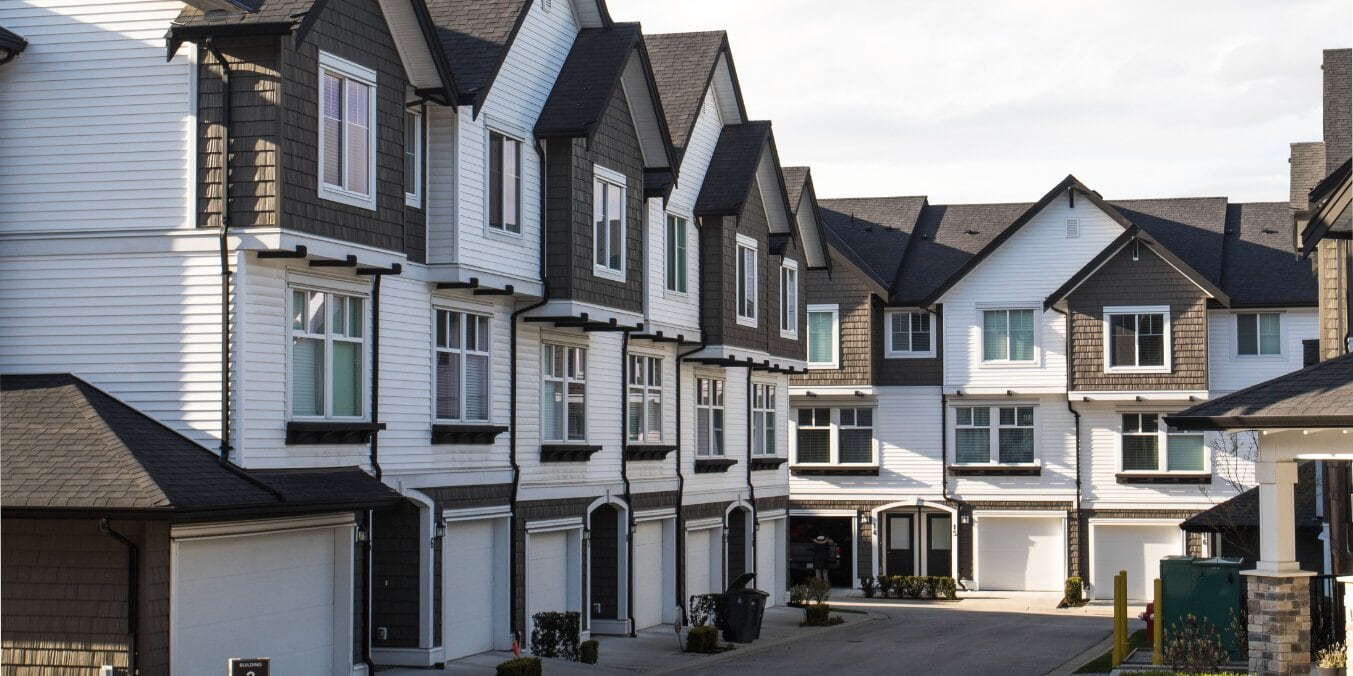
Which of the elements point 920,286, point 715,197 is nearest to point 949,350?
point 920,286

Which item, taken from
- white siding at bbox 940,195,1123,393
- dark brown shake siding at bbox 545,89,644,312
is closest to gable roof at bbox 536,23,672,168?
dark brown shake siding at bbox 545,89,644,312

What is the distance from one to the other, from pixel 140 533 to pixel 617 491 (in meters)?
14.3

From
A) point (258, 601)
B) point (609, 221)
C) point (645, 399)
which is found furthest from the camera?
point (645, 399)

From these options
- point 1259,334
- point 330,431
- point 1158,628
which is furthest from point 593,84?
point 1259,334

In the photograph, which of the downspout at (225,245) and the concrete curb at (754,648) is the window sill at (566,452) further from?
the downspout at (225,245)

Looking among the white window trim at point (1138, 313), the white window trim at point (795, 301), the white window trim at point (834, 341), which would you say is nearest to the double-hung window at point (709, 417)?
the white window trim at point (795, 301)

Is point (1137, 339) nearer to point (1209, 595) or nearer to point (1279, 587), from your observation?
point (1209, 595)

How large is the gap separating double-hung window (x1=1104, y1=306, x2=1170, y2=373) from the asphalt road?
8411 millimetres

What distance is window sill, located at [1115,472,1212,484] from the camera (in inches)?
1807

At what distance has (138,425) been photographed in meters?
19.9

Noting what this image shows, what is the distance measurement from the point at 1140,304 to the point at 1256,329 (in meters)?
3.46

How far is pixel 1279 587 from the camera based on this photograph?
2100 centimetres

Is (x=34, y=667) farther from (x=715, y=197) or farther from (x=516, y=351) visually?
(x=715, y=197)

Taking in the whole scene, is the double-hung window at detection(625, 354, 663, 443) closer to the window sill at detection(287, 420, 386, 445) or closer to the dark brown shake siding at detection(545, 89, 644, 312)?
the dark brown shake siding at detection(545, 89, 644, 312)
